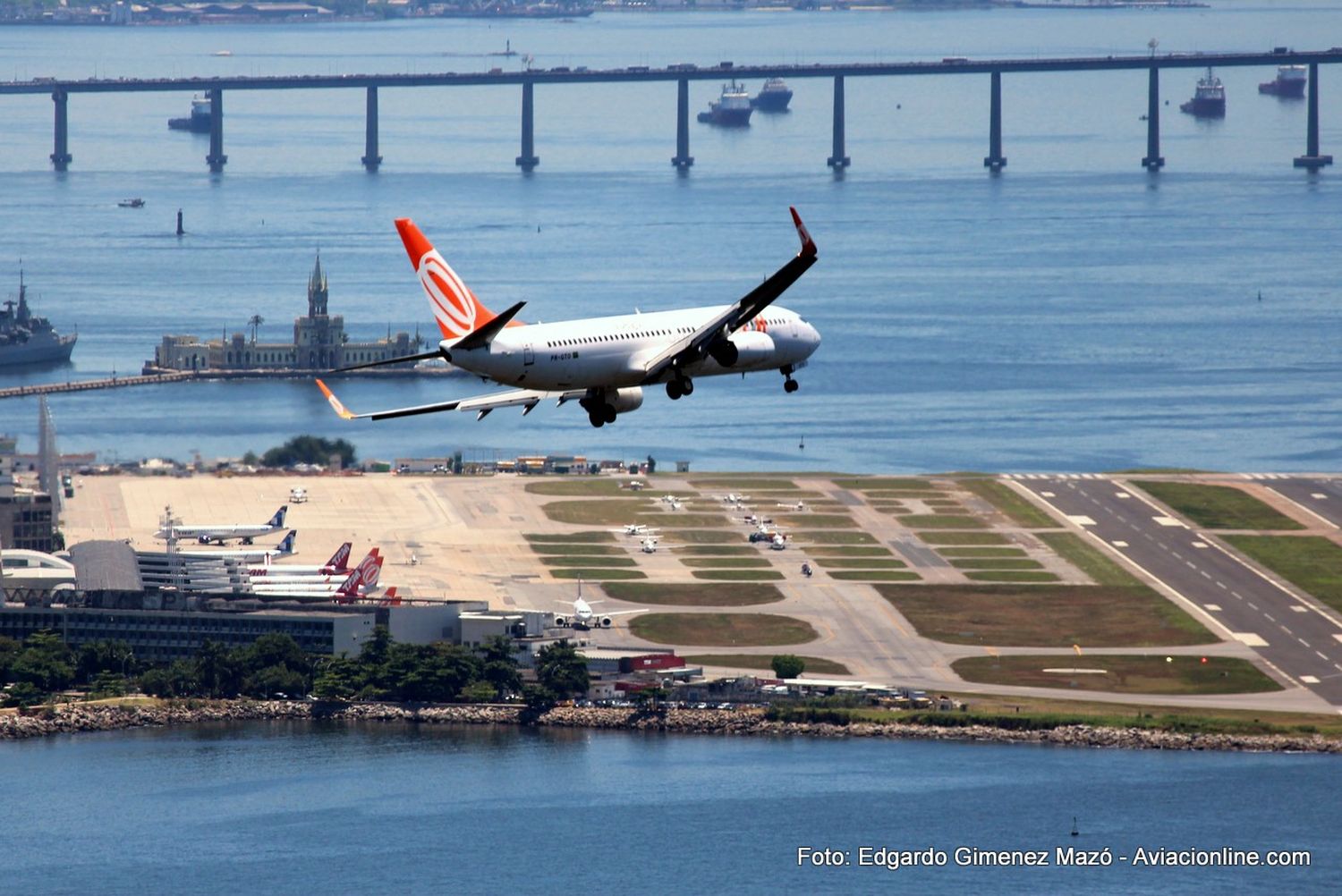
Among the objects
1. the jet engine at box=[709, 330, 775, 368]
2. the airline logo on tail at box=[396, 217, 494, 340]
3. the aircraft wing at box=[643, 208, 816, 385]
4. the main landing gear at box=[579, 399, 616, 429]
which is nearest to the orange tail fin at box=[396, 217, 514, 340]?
the airline logo on tail at box=[396, 217, 494, 340]

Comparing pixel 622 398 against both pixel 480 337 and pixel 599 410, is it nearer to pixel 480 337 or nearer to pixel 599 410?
pixel 599 410

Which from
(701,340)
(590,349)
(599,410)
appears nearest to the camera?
(701,340)

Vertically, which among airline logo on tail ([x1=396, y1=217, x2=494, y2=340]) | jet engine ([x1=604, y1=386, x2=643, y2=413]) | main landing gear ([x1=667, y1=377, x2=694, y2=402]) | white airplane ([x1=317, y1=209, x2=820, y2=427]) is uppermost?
airline logo on tail ([x1=396, y1=217, x2=494, y2=340])

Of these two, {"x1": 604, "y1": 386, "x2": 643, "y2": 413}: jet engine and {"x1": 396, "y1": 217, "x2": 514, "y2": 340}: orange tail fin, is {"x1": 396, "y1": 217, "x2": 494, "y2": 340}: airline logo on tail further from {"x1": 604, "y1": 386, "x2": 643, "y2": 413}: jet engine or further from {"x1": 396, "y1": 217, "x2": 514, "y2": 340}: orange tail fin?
{"x1": 604, "y1": 386, "x2": 643, "y2": 413}: jet engine

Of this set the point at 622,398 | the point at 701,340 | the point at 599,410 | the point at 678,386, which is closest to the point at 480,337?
the point at 599,410

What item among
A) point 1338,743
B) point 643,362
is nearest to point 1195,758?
point 1338,743

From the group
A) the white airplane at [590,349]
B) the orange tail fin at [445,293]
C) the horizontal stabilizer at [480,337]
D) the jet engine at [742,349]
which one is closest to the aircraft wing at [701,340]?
the white airplane at [590,349]

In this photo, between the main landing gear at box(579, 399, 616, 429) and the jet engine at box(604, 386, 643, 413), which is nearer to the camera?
the main landing gear at box(579, 399, 616, 429)

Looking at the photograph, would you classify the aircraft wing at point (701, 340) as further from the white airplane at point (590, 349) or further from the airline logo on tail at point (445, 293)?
the airline logo on tail at point (445, 293)
